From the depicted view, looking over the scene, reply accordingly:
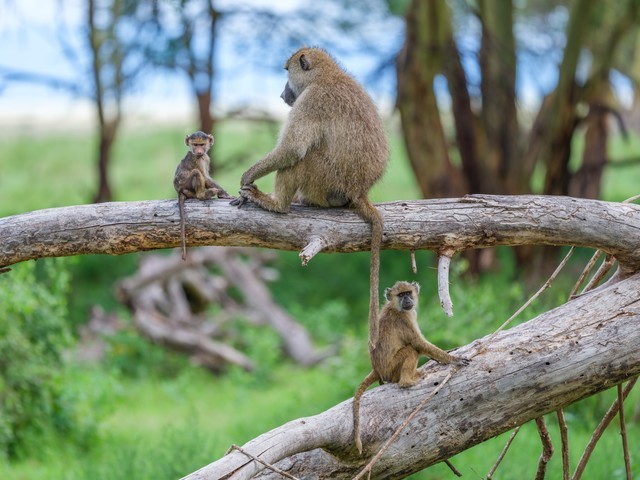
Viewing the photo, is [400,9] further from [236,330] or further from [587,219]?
[587,219]

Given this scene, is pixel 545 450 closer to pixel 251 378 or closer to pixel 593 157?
pixel 251 378

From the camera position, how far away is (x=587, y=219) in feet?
15.2

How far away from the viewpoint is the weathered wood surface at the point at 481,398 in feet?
14.4

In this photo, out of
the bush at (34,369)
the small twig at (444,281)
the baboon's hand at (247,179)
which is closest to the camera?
the small twig at (444,281)

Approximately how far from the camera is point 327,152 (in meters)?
4.98

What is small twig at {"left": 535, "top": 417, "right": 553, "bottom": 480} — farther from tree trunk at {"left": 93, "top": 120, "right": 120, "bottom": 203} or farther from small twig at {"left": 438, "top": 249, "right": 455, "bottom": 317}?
tree trunk at {"left": 93, "top": 120, "right": 120, "bottom": 203}

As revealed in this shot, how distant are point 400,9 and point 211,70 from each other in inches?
126

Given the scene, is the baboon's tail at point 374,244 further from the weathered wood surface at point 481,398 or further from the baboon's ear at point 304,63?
the baboon's ear at point 304,63

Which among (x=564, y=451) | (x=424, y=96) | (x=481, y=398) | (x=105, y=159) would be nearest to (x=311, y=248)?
(x=481, y=398)

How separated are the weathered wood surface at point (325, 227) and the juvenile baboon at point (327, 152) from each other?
0.47ft

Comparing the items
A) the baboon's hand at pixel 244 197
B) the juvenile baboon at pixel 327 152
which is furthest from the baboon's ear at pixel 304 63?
the baboon's hand at pixel 244 197

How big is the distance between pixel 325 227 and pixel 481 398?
120 centimetres

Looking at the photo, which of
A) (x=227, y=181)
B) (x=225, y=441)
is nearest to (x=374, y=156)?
(x=225, y=441)

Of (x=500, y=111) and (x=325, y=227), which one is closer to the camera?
(x=325, y=227)
